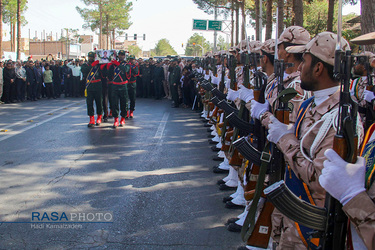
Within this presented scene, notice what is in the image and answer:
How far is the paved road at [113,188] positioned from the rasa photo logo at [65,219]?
0.03 m

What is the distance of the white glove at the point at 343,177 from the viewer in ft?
6.13

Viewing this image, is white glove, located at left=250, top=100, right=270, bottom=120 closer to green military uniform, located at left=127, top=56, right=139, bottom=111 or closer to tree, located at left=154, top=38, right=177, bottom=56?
green military uniform, located at left=127, top=56, right=139, bottom=111

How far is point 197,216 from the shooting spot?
499 centimetres

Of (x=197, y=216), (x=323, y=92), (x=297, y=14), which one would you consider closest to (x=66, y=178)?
(x=197, y=216)

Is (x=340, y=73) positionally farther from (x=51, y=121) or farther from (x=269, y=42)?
(x=51, y=121)

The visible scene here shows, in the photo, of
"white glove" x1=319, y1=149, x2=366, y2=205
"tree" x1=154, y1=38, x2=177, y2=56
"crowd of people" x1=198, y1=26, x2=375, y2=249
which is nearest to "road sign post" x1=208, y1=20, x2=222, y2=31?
"crowd of people" x1=198, y1=26, x2=375, y2=249

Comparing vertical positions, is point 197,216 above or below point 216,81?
below

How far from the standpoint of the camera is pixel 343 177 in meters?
1.89

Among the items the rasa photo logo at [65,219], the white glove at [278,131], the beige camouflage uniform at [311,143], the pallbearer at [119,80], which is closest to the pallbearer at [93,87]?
the pallbearer at [119,80]

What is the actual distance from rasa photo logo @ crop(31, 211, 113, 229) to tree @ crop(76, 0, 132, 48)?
182 feet

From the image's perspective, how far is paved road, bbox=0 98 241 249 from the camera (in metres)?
4.34

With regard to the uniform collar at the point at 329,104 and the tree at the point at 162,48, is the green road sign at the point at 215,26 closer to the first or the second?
the uniform collar at the point at 329,104

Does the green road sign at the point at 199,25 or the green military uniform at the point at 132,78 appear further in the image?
the green road sign at the point at 199,25

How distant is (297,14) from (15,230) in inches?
517
